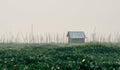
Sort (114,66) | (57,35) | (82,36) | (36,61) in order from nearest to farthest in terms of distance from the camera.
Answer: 1. (114,66)
2. (36,61)
3. (82,36)
4. (57,35)

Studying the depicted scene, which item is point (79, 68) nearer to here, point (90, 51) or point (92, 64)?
point (92, 64)

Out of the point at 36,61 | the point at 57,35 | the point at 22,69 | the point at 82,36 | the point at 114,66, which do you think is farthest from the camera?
the point at 57,35

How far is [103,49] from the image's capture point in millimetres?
29000

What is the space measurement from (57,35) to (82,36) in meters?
44.5

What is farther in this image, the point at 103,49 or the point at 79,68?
the point at 103,49

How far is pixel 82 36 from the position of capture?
67.8m

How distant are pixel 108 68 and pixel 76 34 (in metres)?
54.9

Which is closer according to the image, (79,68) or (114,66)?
→ (79,68)

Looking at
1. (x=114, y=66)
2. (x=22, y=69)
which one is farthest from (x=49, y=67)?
(x=114, y=66)

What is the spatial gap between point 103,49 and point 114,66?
15.3 meters

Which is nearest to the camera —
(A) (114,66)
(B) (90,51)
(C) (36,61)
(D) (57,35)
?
(A) (114,66)

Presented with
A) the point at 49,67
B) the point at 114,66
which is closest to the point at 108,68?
the point at 114,66

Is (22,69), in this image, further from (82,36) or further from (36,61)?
(82,36)

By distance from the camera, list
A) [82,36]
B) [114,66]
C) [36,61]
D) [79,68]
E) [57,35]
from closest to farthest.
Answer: [79,68], [114,66], [36,61], [82,36], [57,35]
